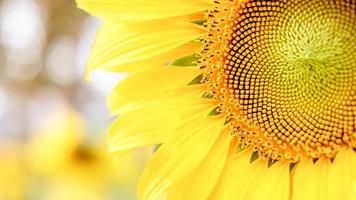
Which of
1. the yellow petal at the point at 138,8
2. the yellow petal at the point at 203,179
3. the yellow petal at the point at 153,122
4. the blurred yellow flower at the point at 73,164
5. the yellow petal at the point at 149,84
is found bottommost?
the blurred yellow flower at the point at 73,164

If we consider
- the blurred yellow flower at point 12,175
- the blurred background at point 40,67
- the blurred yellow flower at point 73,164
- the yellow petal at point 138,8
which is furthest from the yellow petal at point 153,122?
the blurred background at point 40,67

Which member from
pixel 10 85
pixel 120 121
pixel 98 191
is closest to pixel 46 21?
pixel 10 85

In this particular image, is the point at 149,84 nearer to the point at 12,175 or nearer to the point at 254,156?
the point at 254,156

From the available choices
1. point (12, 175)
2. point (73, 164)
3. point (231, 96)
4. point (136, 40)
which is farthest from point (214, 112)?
point (12, 175)

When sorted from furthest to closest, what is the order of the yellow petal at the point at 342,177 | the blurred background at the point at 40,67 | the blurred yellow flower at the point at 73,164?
1. the blurred background at the point at 40,67
2. the blurred yellow flower at the point at 73,164
3. the yellow petal at the point at 342,177

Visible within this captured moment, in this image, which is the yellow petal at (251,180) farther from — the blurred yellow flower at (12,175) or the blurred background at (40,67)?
the blurred background at (40,67)

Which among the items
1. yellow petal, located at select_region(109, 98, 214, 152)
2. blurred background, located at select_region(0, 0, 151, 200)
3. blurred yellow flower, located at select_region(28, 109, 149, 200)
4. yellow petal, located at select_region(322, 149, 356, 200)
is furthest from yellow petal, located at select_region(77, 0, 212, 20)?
blurred background, located at select_region(0, 0, 151, 200)

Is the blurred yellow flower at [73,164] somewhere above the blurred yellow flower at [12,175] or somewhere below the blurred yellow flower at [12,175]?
above

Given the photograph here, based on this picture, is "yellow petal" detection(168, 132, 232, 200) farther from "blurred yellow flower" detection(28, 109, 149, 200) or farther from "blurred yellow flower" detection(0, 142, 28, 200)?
"blurred yellow flower" detection(0, 142, 28, 200)
